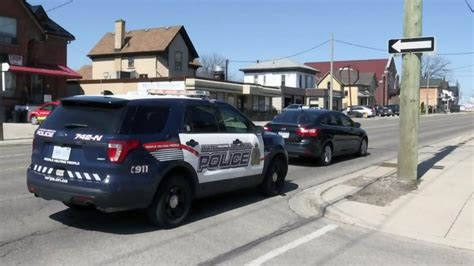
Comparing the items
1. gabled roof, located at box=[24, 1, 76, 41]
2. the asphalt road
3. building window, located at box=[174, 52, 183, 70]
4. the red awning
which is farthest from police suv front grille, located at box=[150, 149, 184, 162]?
building window, located at box=[174, 52, 183, 70]

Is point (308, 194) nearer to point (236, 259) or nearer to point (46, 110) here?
point (236, 259)

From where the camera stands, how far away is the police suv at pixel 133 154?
624cm

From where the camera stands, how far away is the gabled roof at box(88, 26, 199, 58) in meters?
49.9

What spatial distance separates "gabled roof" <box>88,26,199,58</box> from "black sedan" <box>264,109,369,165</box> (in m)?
36.3

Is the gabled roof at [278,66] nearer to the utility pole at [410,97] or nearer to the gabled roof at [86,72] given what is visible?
the gabled roof at [86,72]

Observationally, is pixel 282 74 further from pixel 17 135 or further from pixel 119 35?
pixel 17 135

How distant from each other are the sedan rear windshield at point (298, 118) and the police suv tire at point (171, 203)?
6966mm

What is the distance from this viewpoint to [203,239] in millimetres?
6418

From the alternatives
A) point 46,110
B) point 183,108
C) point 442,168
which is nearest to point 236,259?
point 183,108

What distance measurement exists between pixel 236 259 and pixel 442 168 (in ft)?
28.8

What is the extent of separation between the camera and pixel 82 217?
7.31m

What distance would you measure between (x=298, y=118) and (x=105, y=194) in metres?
8.34

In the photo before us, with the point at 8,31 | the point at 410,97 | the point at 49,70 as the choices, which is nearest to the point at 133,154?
the point at 410,97

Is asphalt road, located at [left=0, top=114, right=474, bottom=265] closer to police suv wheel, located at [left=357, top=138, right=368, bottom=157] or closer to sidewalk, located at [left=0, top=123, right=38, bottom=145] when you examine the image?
police suv wheel, located at [left=357, top=138, right=368, bottom=157]
